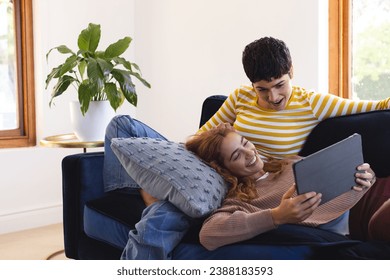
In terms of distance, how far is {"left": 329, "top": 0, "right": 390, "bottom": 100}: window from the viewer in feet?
10.1

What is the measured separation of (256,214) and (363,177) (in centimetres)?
34

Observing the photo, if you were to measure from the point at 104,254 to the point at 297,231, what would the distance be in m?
0.75

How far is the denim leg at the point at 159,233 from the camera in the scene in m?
1.69

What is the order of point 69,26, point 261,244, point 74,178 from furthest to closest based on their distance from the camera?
point 69,26, point 74,178, point 261,244

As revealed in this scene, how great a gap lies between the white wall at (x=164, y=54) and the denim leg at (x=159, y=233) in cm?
164

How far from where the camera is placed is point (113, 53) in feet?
9.55

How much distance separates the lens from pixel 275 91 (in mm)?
2074

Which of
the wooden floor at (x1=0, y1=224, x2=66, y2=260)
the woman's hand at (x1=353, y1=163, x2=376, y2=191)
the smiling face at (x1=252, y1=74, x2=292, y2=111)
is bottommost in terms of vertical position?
the wooden floor at (x1=0, y1=224, x2=66, y2=260)

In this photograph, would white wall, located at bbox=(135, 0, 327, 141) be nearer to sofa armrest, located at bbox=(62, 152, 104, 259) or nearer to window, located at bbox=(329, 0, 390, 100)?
window, located at bbox=(329, 0, 390, 100)

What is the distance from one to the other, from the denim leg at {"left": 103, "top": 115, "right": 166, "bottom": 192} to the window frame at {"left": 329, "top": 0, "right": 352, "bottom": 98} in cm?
138

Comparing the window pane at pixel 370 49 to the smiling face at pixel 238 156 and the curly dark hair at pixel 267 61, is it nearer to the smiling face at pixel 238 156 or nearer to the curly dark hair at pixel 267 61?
the curly dark hair at pixel 267 61

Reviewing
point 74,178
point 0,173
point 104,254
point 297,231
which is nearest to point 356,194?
point 297,231

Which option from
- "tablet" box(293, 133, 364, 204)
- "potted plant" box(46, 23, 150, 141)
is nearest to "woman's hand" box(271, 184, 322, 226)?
"tablet" box(293, 133, 364, 204)

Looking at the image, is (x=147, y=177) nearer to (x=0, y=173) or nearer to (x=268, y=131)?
(x=268, y=131)
